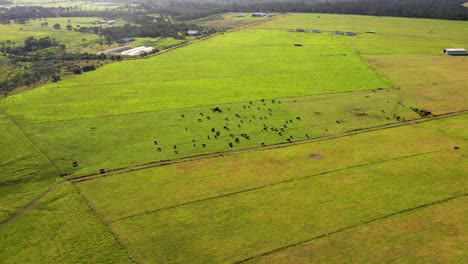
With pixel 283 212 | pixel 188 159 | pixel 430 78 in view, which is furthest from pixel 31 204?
pixel 430 78

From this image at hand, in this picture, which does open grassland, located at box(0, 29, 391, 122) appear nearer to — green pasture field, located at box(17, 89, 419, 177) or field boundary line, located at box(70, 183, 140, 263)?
green pasture field, located at box(17, 89, 419, 177)

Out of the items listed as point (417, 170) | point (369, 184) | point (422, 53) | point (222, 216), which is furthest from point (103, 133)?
point (422, 53)

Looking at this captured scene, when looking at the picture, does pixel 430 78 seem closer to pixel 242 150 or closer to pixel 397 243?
pixel 242 150

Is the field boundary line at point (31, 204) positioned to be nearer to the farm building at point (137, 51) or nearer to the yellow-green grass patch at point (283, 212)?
the yellow-green grass patch at point (283, 212)

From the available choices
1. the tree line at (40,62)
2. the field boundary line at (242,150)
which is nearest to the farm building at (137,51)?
the tree line at (40,62)

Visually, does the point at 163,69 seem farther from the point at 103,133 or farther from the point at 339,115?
the point at 339,115

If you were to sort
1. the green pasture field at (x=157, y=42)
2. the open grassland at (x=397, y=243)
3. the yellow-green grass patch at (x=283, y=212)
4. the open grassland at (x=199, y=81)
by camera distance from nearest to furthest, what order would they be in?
the open grassland at (x=397, y=243)
the yellow-green grass patch at (x=283, y=212)
the open grassland at (x=199, y=81)
the green pasture field at (x=157, y=42)

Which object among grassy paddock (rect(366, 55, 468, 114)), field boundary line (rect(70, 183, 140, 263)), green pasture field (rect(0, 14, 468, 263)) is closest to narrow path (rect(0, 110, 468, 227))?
→ green pasture field (rect(0, 14, 468, 263))
